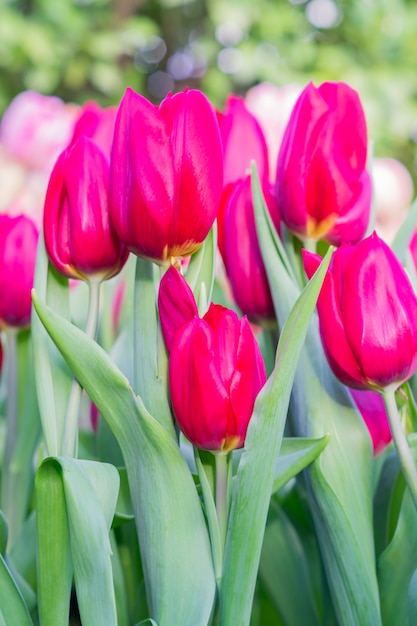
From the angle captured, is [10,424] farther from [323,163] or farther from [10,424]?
[323,163]

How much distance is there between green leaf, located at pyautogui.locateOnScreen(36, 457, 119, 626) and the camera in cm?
33

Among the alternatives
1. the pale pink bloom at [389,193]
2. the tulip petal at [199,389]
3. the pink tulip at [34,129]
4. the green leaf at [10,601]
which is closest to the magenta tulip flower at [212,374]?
the tulip petal at [199,389]

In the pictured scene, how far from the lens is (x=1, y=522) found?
400mm

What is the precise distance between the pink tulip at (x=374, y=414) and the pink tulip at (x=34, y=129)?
610 mm

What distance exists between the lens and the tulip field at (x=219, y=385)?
34cm

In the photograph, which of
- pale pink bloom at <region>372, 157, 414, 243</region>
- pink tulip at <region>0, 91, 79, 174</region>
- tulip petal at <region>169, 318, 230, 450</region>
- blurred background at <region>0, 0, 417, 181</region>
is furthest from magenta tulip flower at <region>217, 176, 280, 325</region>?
blurred background at <region>0, 0, 417, 181</region>

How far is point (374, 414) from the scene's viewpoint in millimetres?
429

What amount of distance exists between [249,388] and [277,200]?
5.1 inches

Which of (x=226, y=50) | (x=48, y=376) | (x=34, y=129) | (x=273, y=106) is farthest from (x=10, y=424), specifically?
(x=226, y=50)

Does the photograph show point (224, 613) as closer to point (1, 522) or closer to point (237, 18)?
point (1, 522)

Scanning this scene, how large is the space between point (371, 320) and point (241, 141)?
0.20m

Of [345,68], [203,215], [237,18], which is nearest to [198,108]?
[203,215]

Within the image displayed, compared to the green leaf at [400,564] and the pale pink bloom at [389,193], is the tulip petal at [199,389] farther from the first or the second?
the pale pink bloom at [389,193]

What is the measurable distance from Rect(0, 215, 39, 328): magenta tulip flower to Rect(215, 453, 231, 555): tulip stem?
190mm
